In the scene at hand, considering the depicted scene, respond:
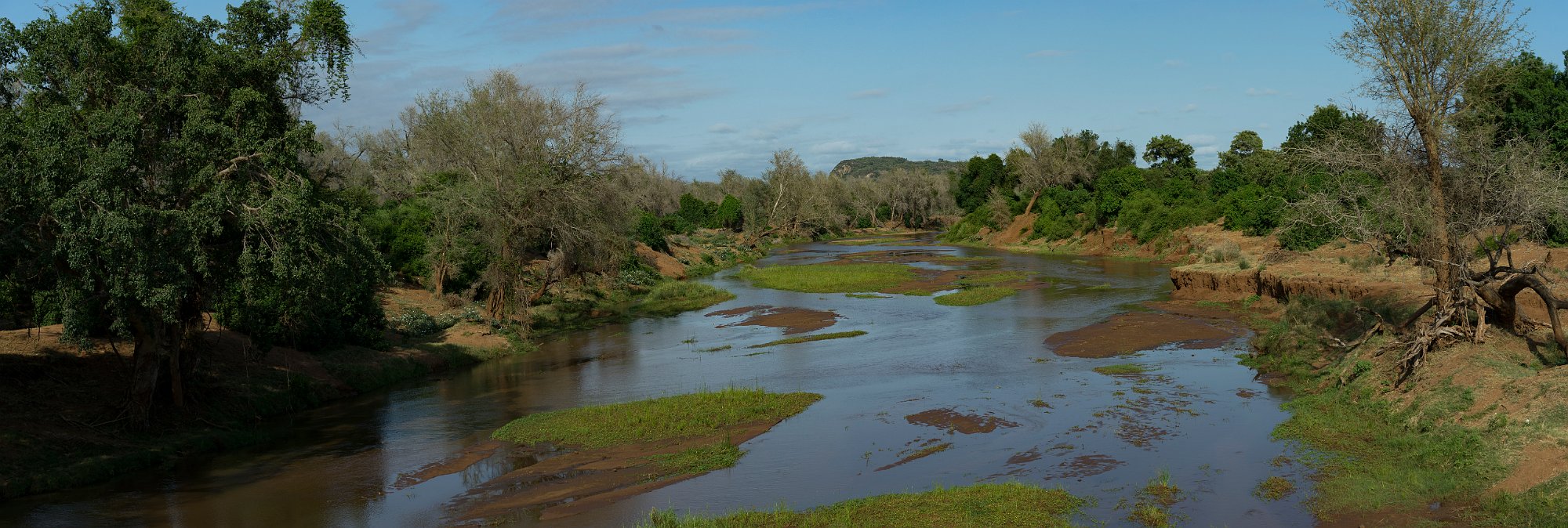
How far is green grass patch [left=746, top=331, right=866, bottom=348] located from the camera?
30.8 m

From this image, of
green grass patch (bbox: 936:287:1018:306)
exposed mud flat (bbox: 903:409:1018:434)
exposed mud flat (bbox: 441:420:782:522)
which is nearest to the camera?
exposed mud flat (bbox: 441:420:782:522)

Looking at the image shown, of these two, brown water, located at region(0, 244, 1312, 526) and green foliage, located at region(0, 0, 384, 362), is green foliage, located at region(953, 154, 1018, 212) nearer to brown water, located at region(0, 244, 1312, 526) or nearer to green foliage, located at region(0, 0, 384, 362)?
brown water, located at region(0, 244, 1312, 526)

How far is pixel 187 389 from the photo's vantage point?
20266 millimetres

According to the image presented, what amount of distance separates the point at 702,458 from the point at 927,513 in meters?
5.07

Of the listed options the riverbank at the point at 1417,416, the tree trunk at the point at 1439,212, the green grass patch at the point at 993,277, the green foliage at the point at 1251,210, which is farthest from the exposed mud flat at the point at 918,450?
the green foliage at the point at 1251,210

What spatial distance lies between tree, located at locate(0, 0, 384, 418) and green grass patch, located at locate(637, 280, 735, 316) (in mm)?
22777

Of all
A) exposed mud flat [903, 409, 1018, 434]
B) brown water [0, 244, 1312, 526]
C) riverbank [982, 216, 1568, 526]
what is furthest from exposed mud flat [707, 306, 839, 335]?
riverbank [982, 216, 1568, 526]

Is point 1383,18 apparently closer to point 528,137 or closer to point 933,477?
point 933,477

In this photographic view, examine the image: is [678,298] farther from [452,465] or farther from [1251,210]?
[1251,210]

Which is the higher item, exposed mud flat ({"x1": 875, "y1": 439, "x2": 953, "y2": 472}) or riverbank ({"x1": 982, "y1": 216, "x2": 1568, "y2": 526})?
riverbank ({"x1": 982, "y1": 216, "x2": 1568, "y2": 526})

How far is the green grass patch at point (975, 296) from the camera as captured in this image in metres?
40.1

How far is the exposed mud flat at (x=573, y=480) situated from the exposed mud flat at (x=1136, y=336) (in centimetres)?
1245

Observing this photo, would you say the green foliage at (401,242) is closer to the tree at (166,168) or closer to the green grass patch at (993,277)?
the tree at (166,168)

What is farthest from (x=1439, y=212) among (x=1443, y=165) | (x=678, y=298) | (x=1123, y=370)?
(x=678, y=298)
